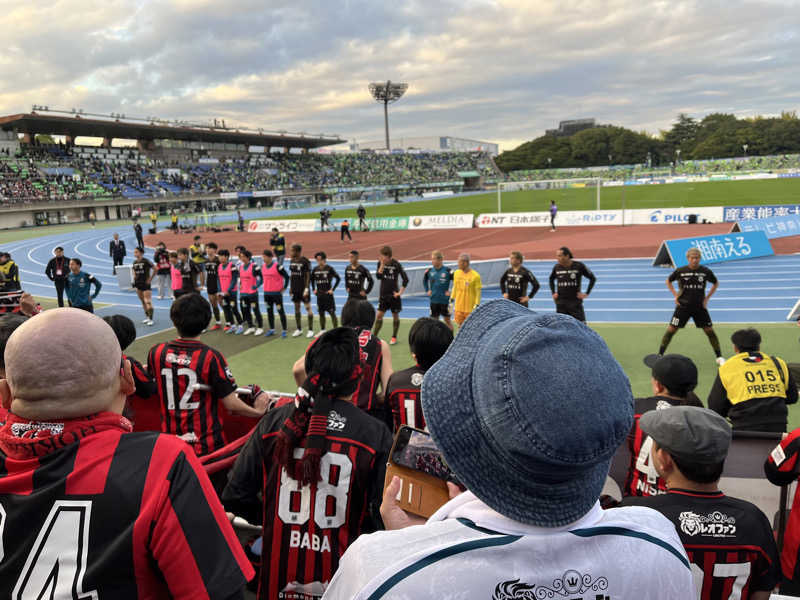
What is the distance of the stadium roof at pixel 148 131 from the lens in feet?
179

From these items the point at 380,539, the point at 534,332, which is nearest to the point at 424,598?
the point at 380,539

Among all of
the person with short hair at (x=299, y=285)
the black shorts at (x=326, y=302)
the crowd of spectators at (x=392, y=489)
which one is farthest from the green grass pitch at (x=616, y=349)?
the crowd of spectators at (x=392, y=489)

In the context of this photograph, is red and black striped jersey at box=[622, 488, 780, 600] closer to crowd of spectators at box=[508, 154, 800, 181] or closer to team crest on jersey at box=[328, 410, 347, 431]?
team crest on jersey at box=[328, 410, 347, 431]

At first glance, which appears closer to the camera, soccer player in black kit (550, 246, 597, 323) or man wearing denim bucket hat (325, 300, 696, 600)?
man wearing denim bucket hat (325, 300, 696, 600)

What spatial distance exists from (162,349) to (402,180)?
86674 millimetres

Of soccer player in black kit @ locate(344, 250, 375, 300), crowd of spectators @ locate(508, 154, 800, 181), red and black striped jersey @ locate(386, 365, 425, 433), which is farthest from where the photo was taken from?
crowd of spectators @ locate(508, 154, 800, 181)

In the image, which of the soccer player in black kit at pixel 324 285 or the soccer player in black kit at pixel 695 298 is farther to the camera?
the soccer player in black kit at pixel 324 285

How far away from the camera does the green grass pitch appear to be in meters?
8.73

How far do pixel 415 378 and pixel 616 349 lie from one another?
6.89 metres

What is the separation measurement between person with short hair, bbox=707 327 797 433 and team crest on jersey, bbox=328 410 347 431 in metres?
3.64

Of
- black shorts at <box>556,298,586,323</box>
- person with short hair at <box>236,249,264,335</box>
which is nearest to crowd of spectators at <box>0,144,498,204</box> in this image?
person with short hair at <box>236,249,264,335</box>

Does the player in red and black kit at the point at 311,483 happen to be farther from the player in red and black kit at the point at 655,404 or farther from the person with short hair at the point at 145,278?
the person with short hair at the point at 145,278

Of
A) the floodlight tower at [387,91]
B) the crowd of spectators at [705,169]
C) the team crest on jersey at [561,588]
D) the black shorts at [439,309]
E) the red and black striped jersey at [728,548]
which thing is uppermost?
the floodlight tower at [387,91]

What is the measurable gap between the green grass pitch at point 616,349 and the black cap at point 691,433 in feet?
18.8
